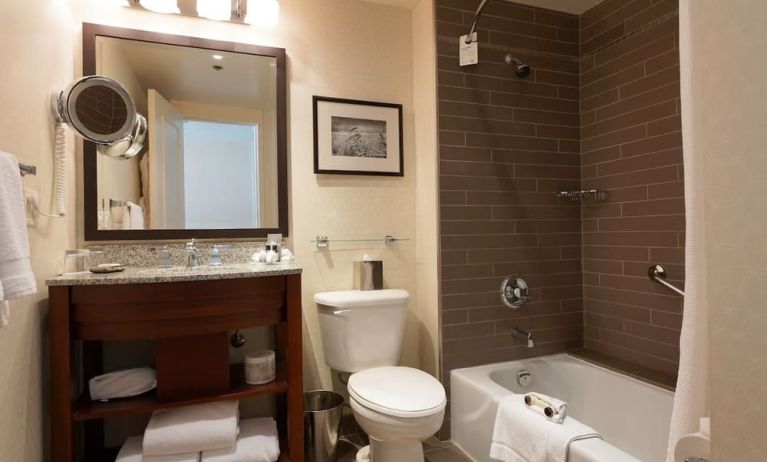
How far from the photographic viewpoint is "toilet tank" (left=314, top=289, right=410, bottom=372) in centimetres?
202

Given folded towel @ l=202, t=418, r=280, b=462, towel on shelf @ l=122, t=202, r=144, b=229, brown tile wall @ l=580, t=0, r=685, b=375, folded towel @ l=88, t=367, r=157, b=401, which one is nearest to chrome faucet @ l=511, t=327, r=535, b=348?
brown tile wall @ l=580, t=0, r=685, b=375

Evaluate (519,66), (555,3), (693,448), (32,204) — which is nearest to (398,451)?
(693,448)

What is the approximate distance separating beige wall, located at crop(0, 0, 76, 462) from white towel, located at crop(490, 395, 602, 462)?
162 cm

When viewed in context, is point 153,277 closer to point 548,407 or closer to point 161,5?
point 161,5

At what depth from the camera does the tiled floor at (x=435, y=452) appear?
6.62 feet

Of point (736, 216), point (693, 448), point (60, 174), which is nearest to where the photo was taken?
point (736, 216)

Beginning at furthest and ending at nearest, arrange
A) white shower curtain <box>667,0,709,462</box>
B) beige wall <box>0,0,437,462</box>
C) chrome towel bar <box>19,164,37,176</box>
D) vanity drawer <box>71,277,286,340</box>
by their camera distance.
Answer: beige wall <box>0,0,437,462</box>
vanity drawer <box>71,277,286,340</box>
chrome towel bar <box>19,164,37,176</box>
white shower curtain <box>667,0,709,462</box>

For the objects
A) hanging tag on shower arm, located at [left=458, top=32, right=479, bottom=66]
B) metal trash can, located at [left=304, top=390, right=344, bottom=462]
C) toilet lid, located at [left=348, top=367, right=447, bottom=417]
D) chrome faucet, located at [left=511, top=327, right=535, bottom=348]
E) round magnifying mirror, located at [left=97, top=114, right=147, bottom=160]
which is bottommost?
metal trash can, located at [left=304, top=390, right=344, bottom=462]

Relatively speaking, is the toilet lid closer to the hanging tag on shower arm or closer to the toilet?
the toilet

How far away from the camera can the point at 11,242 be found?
106cm

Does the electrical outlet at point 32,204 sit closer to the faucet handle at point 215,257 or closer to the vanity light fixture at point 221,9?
the faucet handle at point 215,257

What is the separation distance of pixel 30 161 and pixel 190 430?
43.6 inches

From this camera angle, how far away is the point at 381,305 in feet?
6.77

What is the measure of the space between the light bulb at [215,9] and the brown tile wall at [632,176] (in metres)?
2.01
